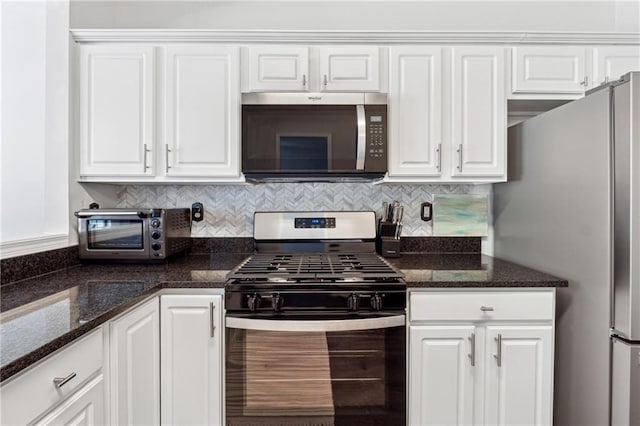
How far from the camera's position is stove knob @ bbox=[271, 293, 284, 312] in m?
1.56

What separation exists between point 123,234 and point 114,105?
0.68m

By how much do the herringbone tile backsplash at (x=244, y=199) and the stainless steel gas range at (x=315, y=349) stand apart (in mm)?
793

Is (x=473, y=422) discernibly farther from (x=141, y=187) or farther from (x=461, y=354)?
(x=141, y=187)

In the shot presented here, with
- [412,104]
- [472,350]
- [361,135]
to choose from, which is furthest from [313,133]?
[472,350]

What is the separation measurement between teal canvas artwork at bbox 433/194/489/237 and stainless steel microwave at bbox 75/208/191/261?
5.25ft

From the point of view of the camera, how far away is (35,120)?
190 centimetres

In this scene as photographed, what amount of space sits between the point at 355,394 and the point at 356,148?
115 centimetres

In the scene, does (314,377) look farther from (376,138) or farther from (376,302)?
(376,138)

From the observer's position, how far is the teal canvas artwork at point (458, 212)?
238cm

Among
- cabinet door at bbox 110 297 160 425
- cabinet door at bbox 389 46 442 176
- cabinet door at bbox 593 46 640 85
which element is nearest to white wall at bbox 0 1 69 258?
cabinet door at bbox 110 297 160 425

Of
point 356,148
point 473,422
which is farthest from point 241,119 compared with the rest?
point 473,422

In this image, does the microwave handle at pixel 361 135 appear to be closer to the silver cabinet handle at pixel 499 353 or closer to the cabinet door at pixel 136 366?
the silver cabinet handle at pixel 499 353

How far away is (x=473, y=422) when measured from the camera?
1.66m

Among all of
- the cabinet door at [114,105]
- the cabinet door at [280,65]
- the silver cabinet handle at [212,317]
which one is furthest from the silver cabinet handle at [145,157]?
the silver cabinet handle at [212,317]
